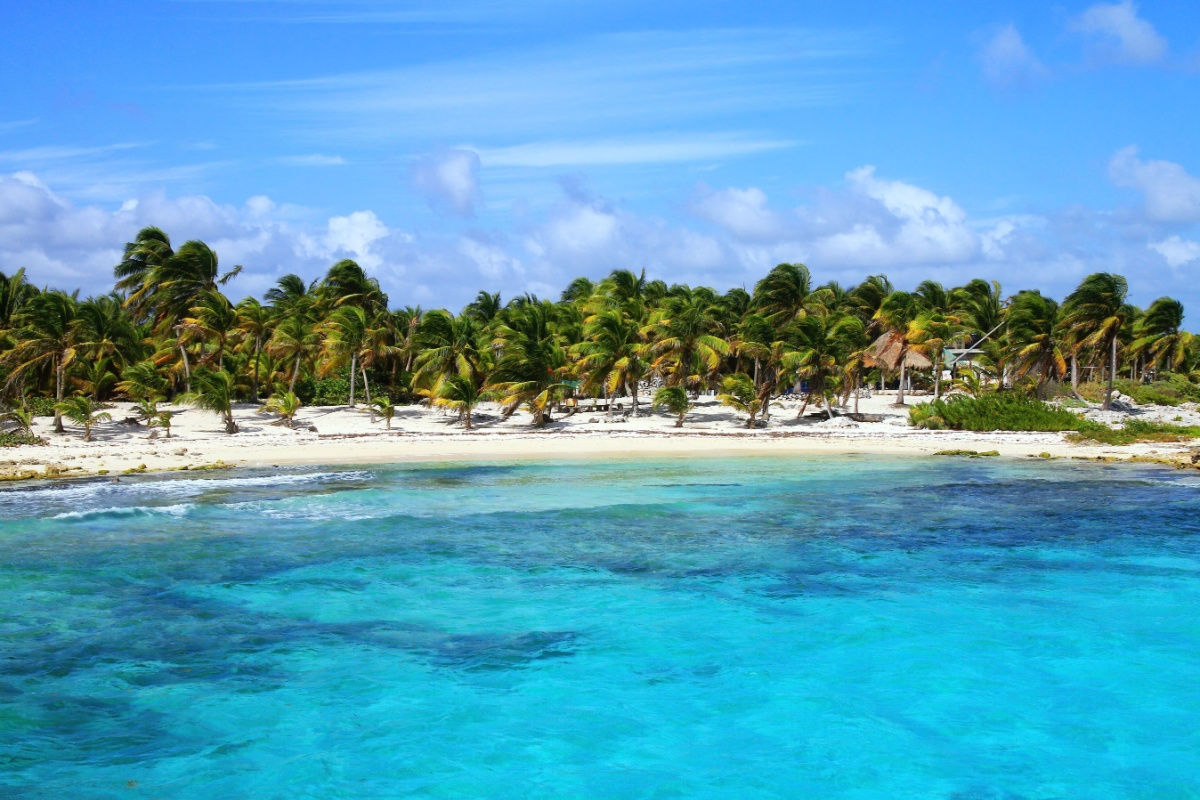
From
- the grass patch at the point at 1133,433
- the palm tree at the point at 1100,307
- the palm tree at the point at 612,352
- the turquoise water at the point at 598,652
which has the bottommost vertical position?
the turquoise water at the point at 598,652

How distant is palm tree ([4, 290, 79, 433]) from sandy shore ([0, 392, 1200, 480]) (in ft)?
6.38

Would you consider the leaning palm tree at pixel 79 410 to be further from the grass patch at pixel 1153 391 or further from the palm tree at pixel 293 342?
the grass patch at pixel 1153 391

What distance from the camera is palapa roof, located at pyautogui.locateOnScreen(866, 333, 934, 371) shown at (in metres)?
43.3

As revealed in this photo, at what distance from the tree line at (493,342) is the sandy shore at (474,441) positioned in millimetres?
1079

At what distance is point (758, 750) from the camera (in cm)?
870

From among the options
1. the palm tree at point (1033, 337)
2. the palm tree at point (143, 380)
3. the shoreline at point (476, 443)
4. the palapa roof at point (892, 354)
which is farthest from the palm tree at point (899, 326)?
the palm tree at point (143, 380)

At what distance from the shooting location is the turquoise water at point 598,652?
8250 millimetres

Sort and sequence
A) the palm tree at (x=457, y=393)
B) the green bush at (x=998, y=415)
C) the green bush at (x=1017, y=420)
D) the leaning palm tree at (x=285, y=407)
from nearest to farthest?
the green bush at (x=1017, y=420) < the green bush at (x=998, y=415) < the leaning palm tree at (x=285, y=407) < the palm tree at (x=457, y=393)

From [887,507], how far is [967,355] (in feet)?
130

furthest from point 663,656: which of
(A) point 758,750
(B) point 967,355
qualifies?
(B) point 967,355

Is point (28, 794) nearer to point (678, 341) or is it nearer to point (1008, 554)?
point (1008, 554)

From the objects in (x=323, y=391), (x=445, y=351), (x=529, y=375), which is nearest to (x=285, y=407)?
(x=445, y=351)

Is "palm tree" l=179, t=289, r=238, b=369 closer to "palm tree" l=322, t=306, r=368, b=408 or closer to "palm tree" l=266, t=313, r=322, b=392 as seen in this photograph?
"palm tree" l=266, t=313, r=322, b=392

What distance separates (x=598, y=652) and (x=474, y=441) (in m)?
24.0
